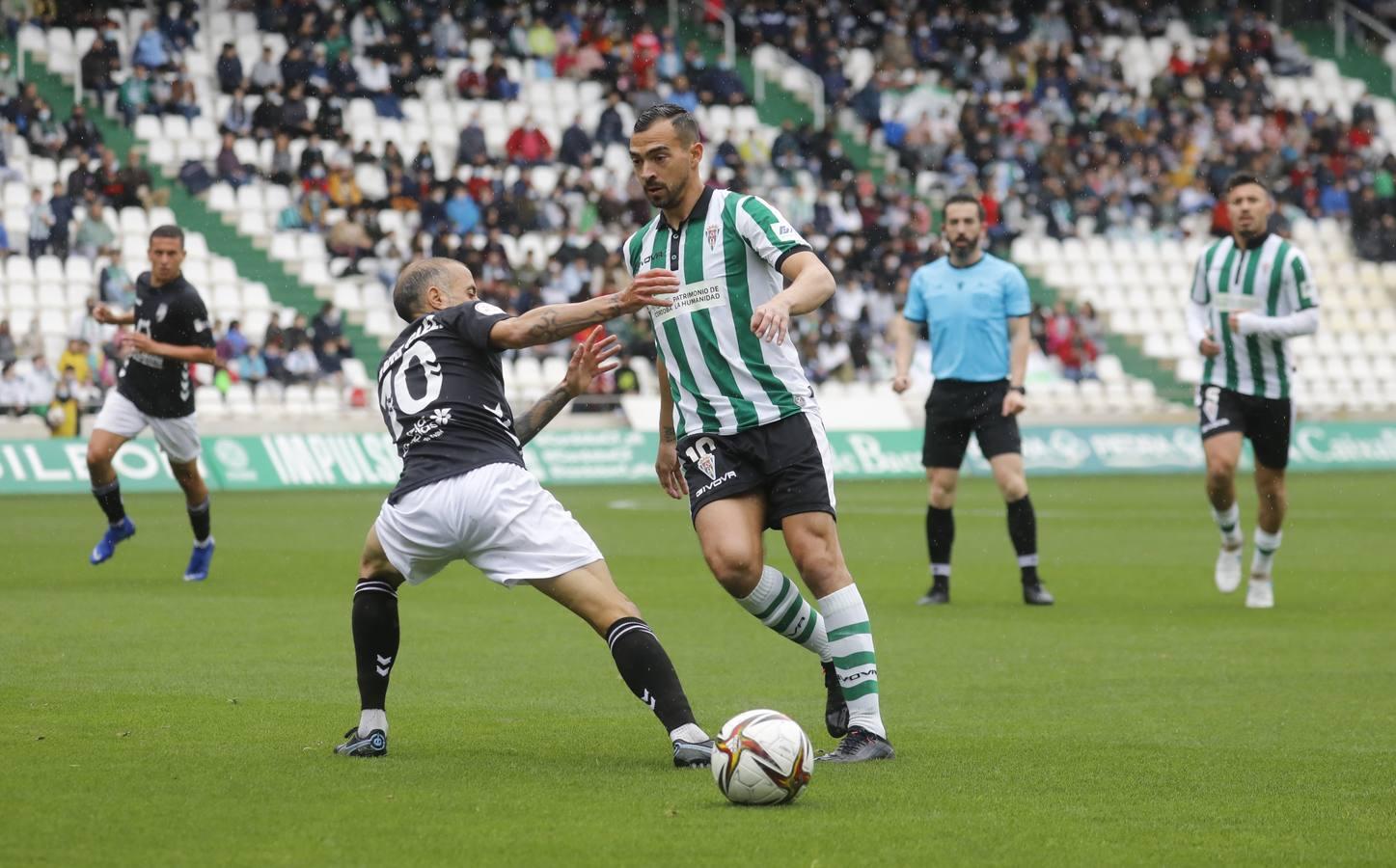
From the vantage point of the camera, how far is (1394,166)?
123 feet

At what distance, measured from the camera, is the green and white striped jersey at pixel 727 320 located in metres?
6.59

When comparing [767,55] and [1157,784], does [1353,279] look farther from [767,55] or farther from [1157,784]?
[1157,784]

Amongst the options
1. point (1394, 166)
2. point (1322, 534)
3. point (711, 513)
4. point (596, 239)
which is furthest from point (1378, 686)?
point (1394, 166)

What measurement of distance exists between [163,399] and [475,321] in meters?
7.30

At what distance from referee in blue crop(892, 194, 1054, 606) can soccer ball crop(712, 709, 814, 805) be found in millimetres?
6361

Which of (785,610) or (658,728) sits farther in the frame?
(658,728)

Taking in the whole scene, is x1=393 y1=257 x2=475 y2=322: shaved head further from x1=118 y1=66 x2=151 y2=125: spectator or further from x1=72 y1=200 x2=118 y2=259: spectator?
x1=118 y1=66 x2=151 y2=125: spectator

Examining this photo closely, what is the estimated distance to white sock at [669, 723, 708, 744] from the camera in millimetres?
6008

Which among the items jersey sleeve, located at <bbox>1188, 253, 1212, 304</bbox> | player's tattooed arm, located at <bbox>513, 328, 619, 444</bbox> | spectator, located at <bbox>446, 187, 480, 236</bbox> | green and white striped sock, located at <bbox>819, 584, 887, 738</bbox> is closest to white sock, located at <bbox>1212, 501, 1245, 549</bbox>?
jersey sleeve, located at <bbox>1188, 253, 1212, 304</bbox>

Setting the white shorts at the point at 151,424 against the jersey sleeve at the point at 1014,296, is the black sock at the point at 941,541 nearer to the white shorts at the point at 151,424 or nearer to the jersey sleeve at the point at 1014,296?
the jersey sleeve at the point at 1014,296

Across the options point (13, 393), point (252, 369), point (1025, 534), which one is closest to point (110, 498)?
point (1025, 534)

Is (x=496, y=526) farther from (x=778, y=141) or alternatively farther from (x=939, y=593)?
(x=778, y=141)

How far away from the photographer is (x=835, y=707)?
22.3 feet

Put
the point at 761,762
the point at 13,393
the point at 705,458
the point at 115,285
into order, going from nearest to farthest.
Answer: the point at 761,762 → the point at 705,458 → the point at 13,393 → the point at 115,285
